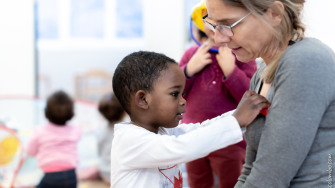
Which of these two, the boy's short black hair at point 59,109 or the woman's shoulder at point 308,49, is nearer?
the woman's shoulder at point 308,49

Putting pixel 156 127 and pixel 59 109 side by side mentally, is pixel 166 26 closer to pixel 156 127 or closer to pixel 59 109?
pixel 59 109

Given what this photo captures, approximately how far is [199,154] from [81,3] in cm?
376

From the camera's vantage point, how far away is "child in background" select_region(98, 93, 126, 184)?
368 cm

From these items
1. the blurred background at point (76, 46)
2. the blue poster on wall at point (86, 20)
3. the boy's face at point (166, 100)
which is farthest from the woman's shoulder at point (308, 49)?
the blue poster on wall at point (86, 20)

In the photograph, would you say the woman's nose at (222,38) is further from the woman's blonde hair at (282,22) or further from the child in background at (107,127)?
the child in background at (107,127)

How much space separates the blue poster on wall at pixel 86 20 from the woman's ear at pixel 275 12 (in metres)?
3.49

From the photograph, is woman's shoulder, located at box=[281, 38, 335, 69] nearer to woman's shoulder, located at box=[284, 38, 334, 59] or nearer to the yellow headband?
woman's shoulder, located at box=[284, 38, 334, 59]

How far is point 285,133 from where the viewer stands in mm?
1115

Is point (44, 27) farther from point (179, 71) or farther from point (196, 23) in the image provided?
point (179, 71)

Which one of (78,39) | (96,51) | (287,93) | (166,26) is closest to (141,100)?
(287,93)

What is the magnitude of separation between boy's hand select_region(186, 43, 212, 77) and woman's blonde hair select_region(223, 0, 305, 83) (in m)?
0.74

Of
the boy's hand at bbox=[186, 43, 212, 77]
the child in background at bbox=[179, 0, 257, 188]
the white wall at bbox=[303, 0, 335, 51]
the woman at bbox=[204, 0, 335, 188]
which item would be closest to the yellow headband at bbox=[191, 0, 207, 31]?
the child in background at bbox=[179, 0, 257, 188]

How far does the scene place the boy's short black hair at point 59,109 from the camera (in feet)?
10.5

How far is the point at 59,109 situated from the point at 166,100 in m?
1.97
